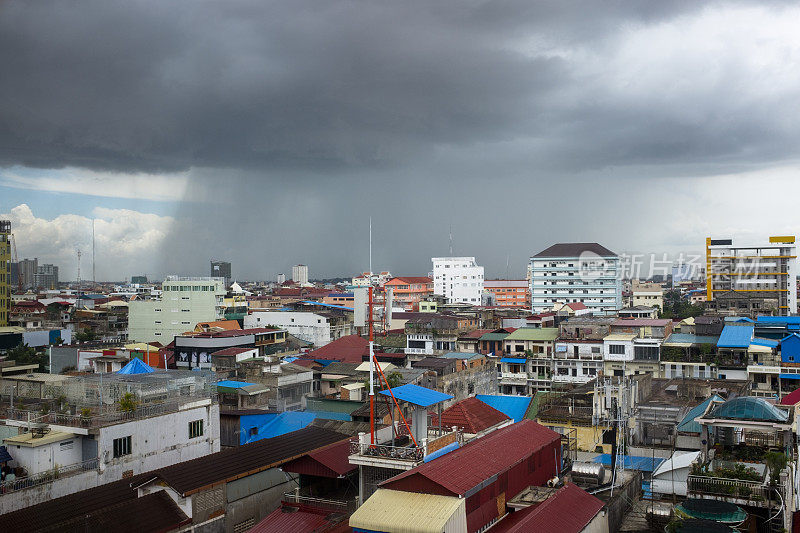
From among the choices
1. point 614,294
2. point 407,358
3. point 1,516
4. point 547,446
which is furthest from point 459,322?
point 614,294

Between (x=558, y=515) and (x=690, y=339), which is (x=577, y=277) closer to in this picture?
(x=690, y=339)

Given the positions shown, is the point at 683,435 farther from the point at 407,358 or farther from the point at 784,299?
the point at 784,299

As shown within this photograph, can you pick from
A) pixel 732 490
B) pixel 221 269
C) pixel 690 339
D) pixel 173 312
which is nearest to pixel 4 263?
pixel 173 312

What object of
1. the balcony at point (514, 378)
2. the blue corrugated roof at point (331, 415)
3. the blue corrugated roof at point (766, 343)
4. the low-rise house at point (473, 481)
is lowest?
the balcony at point (514, 378)

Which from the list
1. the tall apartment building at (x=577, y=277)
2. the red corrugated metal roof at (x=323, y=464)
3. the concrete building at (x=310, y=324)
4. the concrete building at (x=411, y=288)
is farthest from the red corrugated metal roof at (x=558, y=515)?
the concrete building at (x=411, y=288)

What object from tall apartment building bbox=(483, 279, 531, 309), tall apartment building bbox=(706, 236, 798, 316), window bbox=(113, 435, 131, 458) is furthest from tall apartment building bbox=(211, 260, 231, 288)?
window bbox=(113, 435, 131, 458)

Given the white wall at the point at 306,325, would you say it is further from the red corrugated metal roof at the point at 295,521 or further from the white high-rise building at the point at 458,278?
the white high-rise building at the point at 458,278

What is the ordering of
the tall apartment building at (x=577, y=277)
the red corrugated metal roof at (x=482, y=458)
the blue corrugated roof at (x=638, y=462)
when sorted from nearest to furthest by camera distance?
the red corrugated metal roof at (x=482, y=458) < the blue corrugated roof at (x=638, y=462) < the tall apartment building at (x=577, y=277)
